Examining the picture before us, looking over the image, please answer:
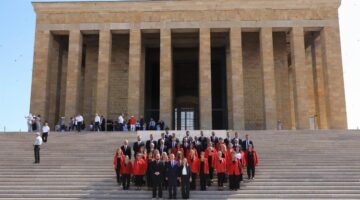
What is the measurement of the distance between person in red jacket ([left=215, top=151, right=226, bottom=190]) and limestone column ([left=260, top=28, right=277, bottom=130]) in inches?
659

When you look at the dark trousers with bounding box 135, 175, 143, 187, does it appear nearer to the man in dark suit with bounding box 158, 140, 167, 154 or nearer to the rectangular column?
the man in dark suit with bounding box 158, 140, 167, 154

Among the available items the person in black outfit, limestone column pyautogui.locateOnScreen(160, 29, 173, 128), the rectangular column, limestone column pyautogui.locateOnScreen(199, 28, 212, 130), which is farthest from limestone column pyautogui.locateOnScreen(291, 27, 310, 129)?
the person in black outfit

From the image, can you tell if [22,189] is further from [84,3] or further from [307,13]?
[307,13]

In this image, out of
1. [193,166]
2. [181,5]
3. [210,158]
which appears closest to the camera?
[193,166]

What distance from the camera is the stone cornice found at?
1230 inches

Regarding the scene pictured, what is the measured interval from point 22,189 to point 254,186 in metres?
7.35

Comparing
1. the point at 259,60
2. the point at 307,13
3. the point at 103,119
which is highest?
the point at 307,13

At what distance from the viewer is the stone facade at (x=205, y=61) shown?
30.3 meters

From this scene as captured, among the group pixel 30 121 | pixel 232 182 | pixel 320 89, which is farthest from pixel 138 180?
pixel 320 89

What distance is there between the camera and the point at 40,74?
31.1m

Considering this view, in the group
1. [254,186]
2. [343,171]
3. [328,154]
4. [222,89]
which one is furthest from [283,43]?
[254,186]

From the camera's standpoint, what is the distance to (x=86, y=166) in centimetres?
1611

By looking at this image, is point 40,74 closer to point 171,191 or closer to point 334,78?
point 334,78

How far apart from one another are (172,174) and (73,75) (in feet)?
65.8
